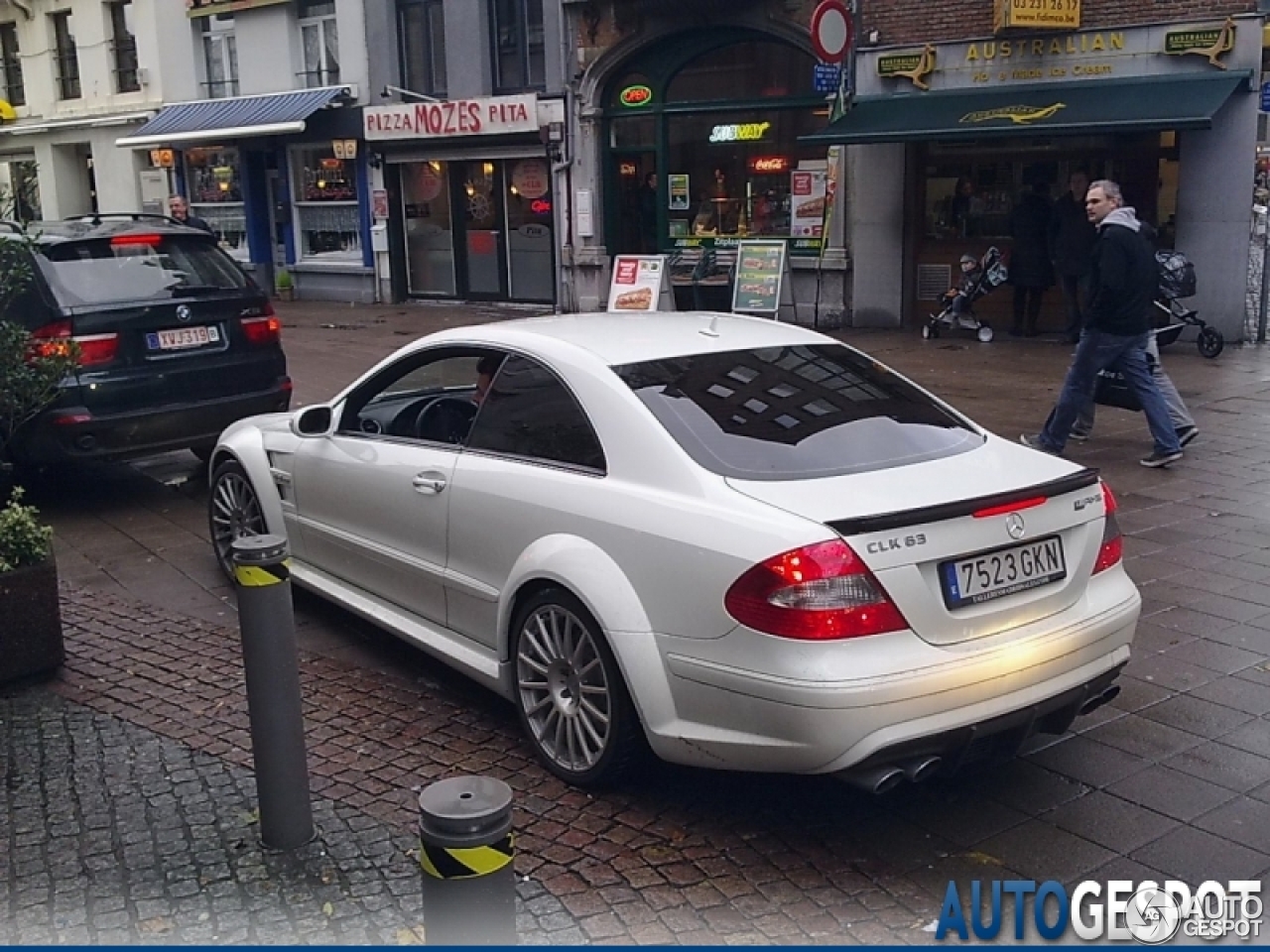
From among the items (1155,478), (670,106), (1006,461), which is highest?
(670,106)

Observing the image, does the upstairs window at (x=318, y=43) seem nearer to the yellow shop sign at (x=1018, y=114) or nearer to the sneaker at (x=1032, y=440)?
the yellow shop sign at (x=1018, y=114)

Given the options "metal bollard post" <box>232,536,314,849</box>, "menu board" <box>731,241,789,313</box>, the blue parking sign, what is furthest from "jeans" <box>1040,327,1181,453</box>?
the blue parking sign

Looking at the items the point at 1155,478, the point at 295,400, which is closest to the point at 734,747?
the point at 1155,478

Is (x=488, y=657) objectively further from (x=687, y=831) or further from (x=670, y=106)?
(x=670, y=106)

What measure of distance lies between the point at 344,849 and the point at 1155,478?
660cm

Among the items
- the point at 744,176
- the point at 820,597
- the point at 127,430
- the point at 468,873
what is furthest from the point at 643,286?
the point at 468,873

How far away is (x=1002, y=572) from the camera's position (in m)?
4.16

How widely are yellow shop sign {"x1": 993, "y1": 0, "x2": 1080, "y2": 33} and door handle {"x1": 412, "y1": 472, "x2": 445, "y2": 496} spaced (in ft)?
39.8

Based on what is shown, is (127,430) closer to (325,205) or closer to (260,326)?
(260,326)

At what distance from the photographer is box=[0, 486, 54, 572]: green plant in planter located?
19.1 feet

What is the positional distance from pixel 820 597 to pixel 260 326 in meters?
6.63

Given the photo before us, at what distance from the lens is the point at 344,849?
168 inches

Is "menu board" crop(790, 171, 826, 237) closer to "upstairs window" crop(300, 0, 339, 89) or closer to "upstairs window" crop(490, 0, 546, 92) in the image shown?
"upstairs window" crop(490, 0, 546, 92)

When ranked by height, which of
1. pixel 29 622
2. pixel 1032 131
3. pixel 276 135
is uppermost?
pixel 276 135
